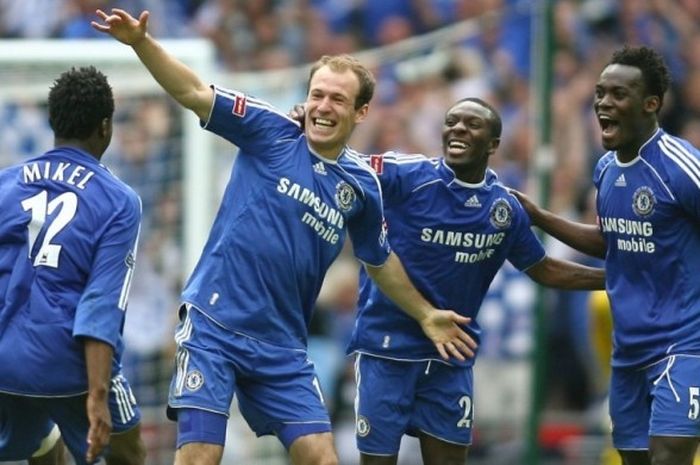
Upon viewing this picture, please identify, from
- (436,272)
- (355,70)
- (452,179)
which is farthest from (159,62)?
(436,272)

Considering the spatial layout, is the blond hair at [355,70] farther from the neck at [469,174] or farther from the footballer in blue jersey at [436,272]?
the neck at [469,174]

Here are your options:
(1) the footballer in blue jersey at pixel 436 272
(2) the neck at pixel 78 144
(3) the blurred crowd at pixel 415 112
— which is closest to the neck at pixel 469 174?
(1) the footballer in blue jersey at pixel 436 272

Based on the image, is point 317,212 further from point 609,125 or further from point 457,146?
point 609,125

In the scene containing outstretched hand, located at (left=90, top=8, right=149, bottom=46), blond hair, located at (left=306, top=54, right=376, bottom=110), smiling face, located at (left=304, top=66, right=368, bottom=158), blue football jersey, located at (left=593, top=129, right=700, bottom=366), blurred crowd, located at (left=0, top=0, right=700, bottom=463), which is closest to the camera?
outstretched hand, located at (left=90, top=8, right=149, bottom=46)

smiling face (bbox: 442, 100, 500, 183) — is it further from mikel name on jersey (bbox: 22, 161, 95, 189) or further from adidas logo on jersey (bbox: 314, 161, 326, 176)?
mikel name on jersey (bbox: 22, 161, 95, 189)

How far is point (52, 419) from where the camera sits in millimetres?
8977

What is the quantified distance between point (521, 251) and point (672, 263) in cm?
102

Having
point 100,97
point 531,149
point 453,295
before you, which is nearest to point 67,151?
point 100,97

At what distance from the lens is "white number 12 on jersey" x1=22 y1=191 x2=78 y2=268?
860 cm

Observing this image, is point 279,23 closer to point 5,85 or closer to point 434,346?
point 5,85

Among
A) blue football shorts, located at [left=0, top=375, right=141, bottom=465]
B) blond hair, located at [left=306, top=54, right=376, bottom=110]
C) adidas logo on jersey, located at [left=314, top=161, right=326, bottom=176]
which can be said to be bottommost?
blue football shorts, located at [left=0, top=375, right=141, bottom=465]

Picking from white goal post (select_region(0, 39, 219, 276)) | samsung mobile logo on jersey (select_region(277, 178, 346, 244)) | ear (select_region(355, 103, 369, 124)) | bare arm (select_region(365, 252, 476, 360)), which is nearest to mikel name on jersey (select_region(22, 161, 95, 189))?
samsung mobile logo on jersey (select_region(277, 178, 346, 244))

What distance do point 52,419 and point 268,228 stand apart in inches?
54.2

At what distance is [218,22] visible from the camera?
17.1 m
